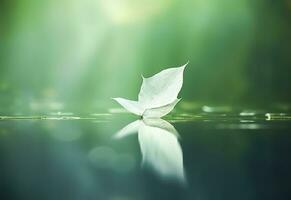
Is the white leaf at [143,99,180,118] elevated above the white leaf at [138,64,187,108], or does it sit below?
below

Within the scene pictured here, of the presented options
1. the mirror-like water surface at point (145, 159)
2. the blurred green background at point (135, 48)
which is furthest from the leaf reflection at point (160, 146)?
the blurred green background at point (135, 48)

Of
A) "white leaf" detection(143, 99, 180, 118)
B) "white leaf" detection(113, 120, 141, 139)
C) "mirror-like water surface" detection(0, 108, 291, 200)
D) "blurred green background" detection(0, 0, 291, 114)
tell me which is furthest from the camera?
"blurred green background" detection(0, 0, 291, 114)

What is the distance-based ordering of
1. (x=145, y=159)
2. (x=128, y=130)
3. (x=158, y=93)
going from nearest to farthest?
(x=145, y=159) < (x=128, y=130) < (x=158, y=93)

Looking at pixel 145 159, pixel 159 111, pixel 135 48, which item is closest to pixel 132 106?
pixel 159 111

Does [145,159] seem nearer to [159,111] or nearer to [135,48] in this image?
[159,111]

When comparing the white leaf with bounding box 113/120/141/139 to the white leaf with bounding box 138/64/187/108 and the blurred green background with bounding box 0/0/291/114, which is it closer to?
the white leaf with bounding box 138/64/187/108

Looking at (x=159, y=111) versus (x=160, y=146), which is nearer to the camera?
(x=160, y=146)

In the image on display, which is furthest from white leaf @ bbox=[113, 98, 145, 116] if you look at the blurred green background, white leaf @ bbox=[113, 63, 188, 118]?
the blurred green background

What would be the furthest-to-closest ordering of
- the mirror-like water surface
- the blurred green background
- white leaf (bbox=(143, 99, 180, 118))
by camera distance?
1. the blurred green background
2. white leaf (bbox=(143, 99, 180, 118))
3. the mirror-like water surface
